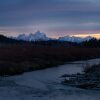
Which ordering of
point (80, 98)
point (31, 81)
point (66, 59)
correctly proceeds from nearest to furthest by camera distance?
1. point (80, 98)
2. point (31, 81)
3. point (66, 59)

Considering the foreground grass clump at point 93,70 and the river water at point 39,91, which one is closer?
the river water at point 39,91

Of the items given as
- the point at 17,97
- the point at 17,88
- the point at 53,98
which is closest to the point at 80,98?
the point at 53,98

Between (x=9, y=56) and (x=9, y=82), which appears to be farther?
(x=9, y=56)

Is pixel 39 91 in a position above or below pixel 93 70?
below

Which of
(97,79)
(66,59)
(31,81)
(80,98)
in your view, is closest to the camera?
(80,98)

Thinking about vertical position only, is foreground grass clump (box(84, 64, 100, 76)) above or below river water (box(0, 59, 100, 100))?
above

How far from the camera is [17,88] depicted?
90.4 ft

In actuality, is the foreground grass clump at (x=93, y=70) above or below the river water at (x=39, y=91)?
above

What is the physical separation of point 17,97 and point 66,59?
127ft

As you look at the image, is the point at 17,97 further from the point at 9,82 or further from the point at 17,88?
the point at 9,82

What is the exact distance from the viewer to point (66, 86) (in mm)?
28109

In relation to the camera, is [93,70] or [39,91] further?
[93,70]

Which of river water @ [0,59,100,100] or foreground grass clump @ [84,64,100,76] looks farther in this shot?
foreground grass clump @ [84,64,100,76]

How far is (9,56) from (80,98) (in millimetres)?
30332
